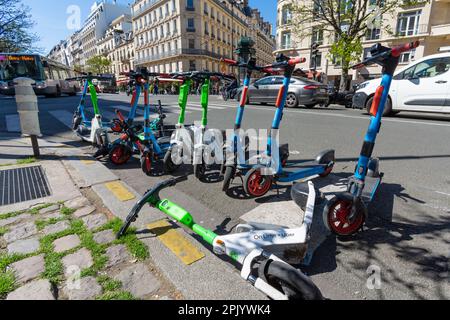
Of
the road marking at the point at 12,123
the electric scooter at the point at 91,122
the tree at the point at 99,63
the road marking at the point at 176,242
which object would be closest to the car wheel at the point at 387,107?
the electric scooter at the point at 91,122

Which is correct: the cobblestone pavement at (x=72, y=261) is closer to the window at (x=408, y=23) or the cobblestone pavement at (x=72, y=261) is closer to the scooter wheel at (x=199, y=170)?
the scooter wheel at (x=199, y=170)

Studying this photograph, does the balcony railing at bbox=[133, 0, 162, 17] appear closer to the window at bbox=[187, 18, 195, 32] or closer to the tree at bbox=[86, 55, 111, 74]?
the window at bbox=[187, 18, 195, 32]

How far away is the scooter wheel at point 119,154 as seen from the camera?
4.49m

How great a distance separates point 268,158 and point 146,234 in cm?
171

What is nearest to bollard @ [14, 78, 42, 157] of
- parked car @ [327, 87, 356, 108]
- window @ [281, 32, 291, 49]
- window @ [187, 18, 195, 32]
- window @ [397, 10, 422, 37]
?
parked car @ [327, 87, 356, 108]

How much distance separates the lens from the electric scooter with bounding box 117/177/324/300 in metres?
1.51

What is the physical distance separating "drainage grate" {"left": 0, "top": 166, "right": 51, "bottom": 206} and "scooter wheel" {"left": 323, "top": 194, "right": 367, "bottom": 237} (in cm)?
341

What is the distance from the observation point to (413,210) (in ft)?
9.32

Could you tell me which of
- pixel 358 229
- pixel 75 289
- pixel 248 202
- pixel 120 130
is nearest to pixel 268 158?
pixel 248 202

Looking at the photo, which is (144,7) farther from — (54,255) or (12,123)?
(54,255)

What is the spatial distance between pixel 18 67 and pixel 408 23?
126 ft

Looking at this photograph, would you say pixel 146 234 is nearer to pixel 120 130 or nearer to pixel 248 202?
pixel 248 202

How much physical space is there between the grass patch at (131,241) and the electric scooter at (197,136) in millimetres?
1486
